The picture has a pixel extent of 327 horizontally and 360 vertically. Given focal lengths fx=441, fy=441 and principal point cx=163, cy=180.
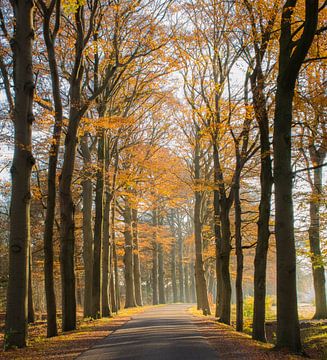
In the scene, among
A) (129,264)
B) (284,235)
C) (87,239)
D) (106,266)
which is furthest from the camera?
(129,264)

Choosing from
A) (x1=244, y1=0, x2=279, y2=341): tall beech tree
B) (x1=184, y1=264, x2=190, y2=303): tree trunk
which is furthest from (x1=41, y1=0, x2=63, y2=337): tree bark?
(x1=184, y1=264, x2=190, y2=303): tree trunk

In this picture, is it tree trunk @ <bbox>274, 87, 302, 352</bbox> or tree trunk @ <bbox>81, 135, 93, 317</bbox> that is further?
tree trunk @ <bbox>81, 135, 93, 317</bbox>

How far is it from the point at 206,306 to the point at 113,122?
476 inches

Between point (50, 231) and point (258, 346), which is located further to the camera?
point (50, 231)

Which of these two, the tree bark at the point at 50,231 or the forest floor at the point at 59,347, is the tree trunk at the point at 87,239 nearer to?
the tree bark at the point at 50,231

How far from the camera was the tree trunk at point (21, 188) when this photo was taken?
9.14 m

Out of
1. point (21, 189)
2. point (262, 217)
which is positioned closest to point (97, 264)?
point (262, 217)

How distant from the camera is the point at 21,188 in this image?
31.2 ft

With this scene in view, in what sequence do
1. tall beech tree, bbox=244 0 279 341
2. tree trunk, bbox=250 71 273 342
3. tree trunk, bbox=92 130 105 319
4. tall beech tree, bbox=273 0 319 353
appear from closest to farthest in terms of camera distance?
tall beech tree, bbox=273 0 319 353 → tall beech tree, bbox=244 0 279 341 → tree trunk, bbox=250 71 273 342 → tree trunk, bbox=92 130 105 319

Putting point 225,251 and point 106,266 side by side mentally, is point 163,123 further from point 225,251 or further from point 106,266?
point 225,251

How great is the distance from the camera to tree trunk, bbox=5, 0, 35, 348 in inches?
360

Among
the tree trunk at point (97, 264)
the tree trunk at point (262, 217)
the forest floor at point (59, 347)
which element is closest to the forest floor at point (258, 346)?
the tree trunk at point (262, 217)

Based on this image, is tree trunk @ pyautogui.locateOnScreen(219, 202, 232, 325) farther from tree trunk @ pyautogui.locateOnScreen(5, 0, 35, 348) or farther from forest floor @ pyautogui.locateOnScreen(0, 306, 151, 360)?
tree trunk @ pyautogui.locateOnScreen(5, 0, 35, 348)

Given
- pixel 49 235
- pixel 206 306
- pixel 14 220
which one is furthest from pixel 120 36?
pixel 206 306
